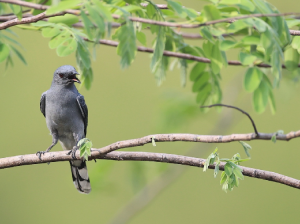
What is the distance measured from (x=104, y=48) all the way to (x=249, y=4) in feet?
22.2

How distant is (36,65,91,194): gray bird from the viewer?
3.92 meters

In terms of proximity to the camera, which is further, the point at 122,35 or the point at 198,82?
the point at 198,82

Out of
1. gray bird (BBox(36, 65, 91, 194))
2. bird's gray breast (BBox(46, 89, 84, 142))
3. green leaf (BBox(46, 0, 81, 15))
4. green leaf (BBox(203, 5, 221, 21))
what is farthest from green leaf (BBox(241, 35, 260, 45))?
bird's gray breast (BBox(46, 89, 84, 142))

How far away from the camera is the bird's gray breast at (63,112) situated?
3.99m

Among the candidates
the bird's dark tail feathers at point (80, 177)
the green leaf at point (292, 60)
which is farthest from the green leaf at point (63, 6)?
the bird's dark tail feathers at point (80, 177)

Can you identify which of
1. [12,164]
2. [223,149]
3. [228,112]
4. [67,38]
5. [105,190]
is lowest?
[223,149]

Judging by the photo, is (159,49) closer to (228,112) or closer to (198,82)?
(198,82)

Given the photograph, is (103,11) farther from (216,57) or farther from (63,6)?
(216,57)

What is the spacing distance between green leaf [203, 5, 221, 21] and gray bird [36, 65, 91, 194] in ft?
6.20

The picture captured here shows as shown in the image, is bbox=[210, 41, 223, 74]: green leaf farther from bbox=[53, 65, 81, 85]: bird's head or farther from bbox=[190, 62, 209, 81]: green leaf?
bbox=[53, 65, 81, 85]: bird's head

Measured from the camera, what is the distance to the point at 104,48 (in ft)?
29.1

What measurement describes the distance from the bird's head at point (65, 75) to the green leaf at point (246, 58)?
5.57ft

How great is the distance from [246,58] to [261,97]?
0.35 meters

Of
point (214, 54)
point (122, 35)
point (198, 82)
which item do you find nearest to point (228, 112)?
point (198, 82)
